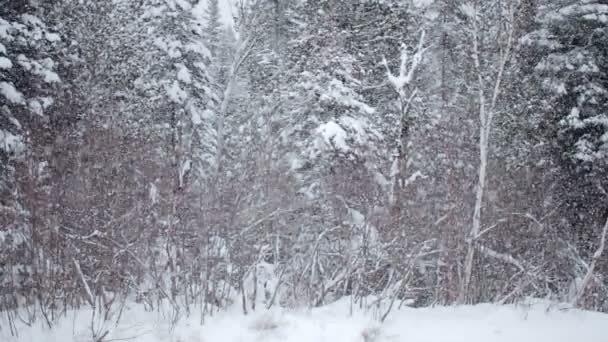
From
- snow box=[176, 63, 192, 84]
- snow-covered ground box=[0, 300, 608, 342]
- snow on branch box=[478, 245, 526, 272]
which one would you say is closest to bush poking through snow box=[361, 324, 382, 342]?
snow-covered ground box=[0, 300, 608, 342]

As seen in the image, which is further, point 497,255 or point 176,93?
point 176,93

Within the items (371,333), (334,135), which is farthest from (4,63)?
(371,333)

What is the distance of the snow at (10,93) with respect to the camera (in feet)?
28.6

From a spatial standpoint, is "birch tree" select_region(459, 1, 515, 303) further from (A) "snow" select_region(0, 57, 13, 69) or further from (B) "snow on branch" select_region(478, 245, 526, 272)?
(A) "snow" select_region(0, 57, 13, 69)

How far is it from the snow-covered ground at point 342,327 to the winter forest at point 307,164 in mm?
240

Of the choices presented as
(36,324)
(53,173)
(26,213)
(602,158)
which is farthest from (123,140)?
(602,158)

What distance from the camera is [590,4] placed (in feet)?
39.8

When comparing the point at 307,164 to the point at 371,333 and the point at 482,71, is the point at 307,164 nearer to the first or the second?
the point at 482,71

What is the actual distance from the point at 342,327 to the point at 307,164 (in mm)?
6691

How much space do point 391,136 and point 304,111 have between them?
264 cm

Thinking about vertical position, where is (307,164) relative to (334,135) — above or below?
below

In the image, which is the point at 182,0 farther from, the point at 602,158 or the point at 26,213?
the point at 602,158

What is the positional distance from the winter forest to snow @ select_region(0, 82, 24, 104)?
37mm

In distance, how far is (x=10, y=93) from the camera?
8.75 m
